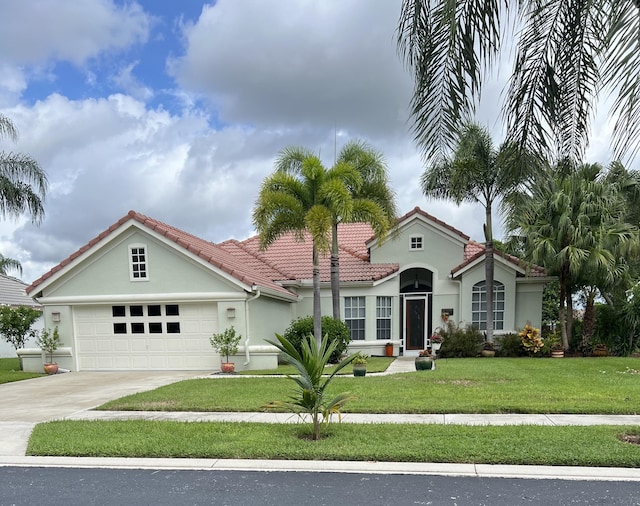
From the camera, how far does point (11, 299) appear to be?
27328mm

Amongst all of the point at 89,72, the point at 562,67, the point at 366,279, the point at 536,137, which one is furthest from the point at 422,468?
the point at 366,279

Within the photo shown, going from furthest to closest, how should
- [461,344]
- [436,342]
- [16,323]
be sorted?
[16,323] → [461,344] → [436,342]

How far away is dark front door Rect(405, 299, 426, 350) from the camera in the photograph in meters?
18.6

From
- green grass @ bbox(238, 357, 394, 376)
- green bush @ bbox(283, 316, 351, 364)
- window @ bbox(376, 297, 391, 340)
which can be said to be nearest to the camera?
green grass @ bbox(238, 357, 394, 376)

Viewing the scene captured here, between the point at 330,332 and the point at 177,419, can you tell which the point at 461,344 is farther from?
the point at 177,419

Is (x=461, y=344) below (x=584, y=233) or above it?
below

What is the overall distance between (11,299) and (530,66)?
30.7m

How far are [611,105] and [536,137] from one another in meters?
1.25

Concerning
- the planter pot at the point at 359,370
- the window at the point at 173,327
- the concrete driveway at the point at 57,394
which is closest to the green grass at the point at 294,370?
the planter pot at the point at 359,370

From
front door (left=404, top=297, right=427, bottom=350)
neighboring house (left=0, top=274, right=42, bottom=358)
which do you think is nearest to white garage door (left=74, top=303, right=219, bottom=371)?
front door (left=404, top=297, right=427, bottom=350)

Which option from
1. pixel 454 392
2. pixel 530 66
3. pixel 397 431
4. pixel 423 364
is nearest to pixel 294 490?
pixel 397 431

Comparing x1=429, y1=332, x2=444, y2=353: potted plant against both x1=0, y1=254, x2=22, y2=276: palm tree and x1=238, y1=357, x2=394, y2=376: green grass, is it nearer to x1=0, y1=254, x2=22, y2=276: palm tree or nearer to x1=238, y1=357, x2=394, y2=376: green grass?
x1=238, y1=357, x2=394, y2=376: green grass

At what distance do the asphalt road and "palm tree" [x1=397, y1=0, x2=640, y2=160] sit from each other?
10.6ft

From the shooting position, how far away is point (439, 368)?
13.2m
